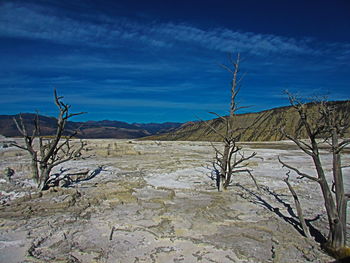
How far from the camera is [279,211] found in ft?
23.6

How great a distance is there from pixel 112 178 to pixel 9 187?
13.3 ft

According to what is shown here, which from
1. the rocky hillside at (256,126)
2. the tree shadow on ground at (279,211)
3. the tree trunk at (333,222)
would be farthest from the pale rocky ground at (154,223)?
the rocky hillside at (256,126)

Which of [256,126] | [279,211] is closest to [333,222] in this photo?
[279,211]

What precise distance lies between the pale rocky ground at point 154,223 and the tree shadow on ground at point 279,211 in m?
0.03

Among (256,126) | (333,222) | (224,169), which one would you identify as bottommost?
(333,222)

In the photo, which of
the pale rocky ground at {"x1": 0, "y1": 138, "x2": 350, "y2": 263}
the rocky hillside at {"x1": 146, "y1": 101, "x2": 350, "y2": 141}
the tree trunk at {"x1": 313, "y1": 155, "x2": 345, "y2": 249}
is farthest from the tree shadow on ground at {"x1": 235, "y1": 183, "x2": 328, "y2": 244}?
A: the rocky hillside at {"x1": 146, "y1": 101, "x2": 350, "y2": 141}

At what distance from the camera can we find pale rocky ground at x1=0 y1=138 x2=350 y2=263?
471 centimetres

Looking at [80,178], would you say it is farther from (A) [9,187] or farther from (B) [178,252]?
(B) [178,252]

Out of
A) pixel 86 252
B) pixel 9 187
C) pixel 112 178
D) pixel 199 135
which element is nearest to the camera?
pixel 86 252

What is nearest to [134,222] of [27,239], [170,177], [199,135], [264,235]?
[27,239]

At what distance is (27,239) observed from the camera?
16.9ft

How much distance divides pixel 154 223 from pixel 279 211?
373 cm

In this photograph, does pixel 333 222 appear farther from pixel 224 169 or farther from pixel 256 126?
pixel 256 126

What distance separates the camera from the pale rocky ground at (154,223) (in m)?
4.71
